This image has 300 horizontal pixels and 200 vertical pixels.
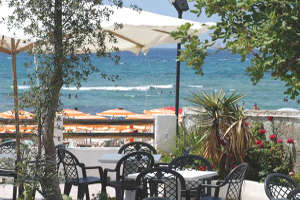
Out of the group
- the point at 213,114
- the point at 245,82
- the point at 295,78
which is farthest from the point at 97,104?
the point at 295,78

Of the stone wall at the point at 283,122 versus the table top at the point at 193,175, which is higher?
the stone wall at the point at 283,122

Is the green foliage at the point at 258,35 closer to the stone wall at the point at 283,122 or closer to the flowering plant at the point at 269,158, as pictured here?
the flowering plant at the point at 269,158

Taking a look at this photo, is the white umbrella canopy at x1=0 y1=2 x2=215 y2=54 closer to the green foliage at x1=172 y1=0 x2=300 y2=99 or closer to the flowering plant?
the flowering plant

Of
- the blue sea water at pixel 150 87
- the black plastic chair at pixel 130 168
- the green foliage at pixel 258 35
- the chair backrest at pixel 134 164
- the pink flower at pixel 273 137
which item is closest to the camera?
the green foliage at pixel 258 35

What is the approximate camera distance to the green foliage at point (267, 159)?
9289 millimetres

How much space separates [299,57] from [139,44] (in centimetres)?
630

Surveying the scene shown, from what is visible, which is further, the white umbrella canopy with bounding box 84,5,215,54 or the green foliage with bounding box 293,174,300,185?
the green foliage with bounding box 293,174,300,185

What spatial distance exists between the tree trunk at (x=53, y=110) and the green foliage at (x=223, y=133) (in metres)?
3.65

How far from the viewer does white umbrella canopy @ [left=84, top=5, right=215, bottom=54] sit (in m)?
7.76

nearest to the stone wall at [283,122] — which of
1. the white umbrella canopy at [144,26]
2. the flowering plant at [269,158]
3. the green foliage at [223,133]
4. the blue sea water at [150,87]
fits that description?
the flowering plant at [269,158]

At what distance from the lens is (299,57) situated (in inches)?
111

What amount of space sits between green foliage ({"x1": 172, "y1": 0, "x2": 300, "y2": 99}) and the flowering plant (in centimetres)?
628

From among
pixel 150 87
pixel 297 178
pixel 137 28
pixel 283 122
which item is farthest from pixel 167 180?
pixel 150 87

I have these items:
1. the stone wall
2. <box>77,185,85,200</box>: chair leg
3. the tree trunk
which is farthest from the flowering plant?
the tree trunk
